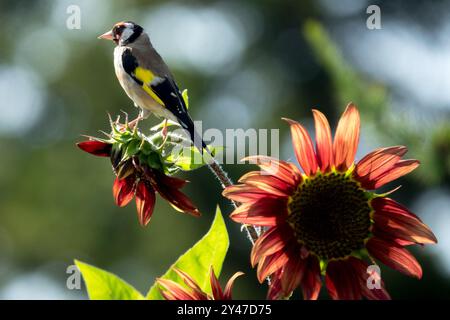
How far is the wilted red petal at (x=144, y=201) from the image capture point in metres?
1.76

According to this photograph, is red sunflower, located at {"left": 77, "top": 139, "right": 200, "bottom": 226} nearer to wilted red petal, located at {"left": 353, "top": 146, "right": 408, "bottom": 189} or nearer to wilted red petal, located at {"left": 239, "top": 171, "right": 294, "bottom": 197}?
wilted red petal, located at {"left": 239, "top": 171, "right": 294, "bottom": 197}

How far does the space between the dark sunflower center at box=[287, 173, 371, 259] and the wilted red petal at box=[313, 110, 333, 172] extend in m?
0.03

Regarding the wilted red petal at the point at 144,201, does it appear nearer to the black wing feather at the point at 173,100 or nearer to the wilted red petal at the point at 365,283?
the black wing feather at the point at 173,100

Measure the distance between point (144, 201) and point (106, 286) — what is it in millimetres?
248

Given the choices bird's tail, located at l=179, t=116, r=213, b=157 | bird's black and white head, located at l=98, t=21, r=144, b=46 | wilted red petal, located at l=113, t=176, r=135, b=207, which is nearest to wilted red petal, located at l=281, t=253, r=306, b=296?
bird's tail, located at l=179, t=116, r=213, b=157

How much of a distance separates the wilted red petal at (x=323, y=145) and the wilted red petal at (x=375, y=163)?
0.18ft

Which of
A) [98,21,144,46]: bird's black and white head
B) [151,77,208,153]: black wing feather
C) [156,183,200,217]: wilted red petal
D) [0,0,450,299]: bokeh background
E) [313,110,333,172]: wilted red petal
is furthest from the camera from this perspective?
[0,0,450,299]: bokeh background

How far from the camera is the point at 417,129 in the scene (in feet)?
11.8

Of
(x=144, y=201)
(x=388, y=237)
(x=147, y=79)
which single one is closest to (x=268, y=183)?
(x=388, y=237)

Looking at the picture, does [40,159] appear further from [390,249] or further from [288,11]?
[390,249]

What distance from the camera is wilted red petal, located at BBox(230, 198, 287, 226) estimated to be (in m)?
1.50

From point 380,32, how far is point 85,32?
7.10 m

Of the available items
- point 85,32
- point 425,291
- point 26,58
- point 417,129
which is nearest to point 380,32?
point 425,291

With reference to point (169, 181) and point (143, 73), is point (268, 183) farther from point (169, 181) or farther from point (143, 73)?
point (143, 73)
